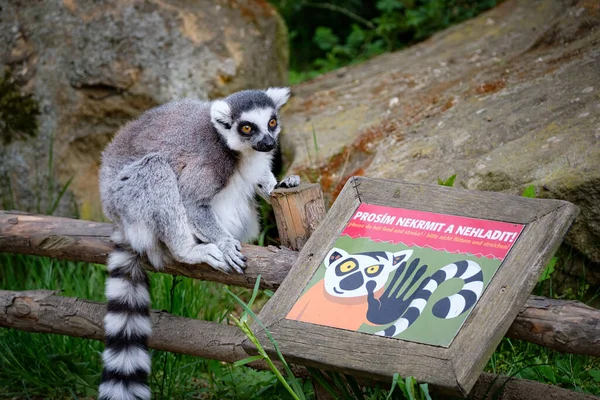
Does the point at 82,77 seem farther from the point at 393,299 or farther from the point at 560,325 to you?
the point at 560,325

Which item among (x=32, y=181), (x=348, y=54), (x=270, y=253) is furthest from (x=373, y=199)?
(x=348, y=54)

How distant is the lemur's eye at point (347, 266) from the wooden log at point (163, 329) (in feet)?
2.03

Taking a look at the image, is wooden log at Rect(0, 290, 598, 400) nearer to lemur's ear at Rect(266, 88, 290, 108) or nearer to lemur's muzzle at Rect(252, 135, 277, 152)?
lemur's muzzle at Rect(252, 135, 277, 152)

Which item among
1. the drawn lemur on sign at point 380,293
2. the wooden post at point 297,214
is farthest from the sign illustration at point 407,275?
the wooden post at point 297,214

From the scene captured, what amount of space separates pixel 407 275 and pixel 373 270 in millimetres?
127

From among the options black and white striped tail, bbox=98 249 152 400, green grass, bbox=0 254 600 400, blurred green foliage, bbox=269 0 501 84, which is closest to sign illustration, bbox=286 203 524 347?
green grass, bbox=0 254 600 400

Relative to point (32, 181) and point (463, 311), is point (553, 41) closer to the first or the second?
point (463, 311)

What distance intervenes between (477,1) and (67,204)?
4.63 meters

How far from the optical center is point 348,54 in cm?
763

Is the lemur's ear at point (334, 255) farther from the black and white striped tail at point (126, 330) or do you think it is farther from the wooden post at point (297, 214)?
the black and white striped tail at point (126, 330)

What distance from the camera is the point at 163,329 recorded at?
328cm

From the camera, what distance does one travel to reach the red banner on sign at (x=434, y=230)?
2.35 m

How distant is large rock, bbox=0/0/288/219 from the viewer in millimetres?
5188

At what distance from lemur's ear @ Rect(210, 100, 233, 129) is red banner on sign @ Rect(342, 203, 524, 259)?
0.94 meters
